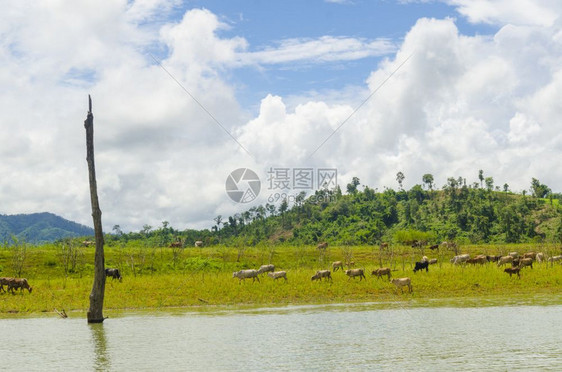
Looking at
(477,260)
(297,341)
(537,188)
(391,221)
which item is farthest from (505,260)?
(537,188)

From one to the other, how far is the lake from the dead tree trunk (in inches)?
34.5

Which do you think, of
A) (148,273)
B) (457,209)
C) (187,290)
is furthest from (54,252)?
(457,209)

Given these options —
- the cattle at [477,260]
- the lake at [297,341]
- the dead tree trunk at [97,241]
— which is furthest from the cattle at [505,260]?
the dead tree trunk at [97,241]

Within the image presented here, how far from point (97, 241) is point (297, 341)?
42.5 feet

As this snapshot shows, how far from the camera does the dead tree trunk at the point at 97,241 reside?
27984 mm

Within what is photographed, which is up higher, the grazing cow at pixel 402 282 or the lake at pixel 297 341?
the grazing cow at pixel 402 282

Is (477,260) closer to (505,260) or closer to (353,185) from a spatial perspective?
(505,260)

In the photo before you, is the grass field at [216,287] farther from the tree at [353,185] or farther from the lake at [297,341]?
the tree at [353,185]

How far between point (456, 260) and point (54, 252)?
3730 cm

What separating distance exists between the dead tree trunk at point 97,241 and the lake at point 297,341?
2.87 ft

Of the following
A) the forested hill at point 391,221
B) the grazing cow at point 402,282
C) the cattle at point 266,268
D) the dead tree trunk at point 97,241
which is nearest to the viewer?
the dead tree trunk at point 97,241

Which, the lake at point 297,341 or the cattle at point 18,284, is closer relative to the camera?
the lake at point 297,341

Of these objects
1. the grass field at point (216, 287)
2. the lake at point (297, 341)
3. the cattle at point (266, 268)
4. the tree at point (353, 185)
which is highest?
the tree at point (353, 185)

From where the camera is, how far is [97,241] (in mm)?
29109
